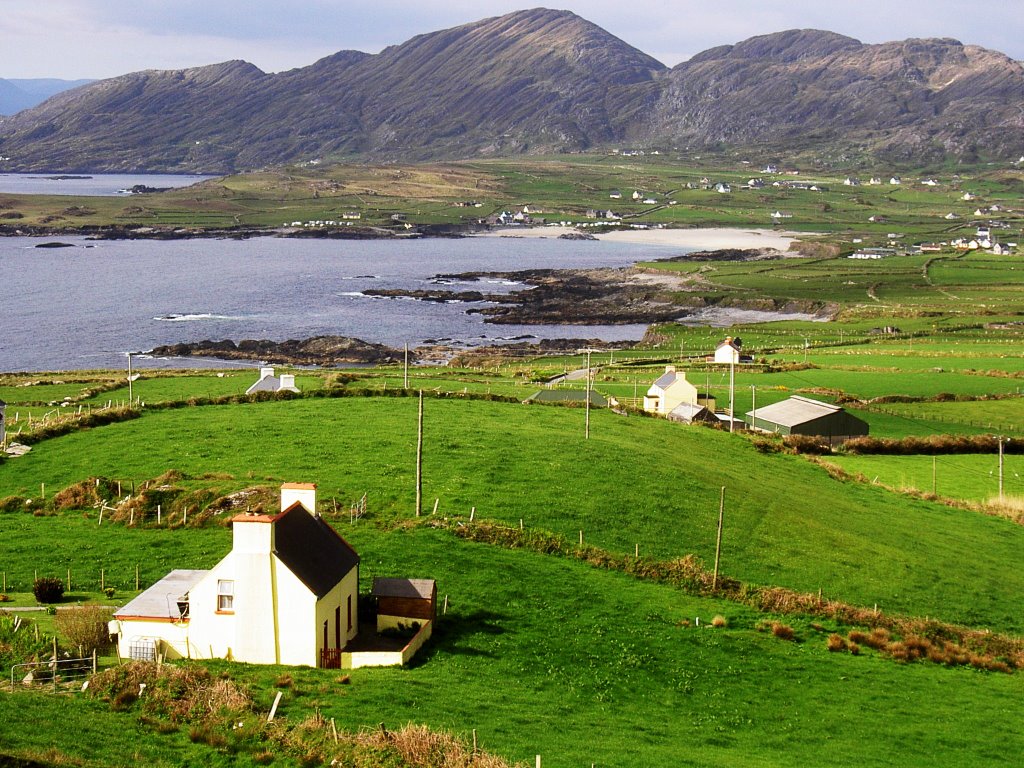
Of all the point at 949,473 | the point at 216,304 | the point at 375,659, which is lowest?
the point at 949,473

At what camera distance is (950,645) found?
30.8 m

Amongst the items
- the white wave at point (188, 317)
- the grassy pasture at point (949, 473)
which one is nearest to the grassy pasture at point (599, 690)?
the grassy pasture at point (949, 473)

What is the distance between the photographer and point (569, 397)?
62.6 meters

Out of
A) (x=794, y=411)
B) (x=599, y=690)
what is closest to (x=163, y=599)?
(x=599, y=690)

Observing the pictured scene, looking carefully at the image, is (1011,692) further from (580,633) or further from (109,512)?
(109,512)

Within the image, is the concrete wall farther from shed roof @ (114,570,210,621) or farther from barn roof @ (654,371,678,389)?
barn roof @ (654,371,678,389)

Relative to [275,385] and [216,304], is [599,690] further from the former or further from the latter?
[216,304]

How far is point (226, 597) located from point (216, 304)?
402ft

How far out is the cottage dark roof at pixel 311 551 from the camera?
83.8 feet

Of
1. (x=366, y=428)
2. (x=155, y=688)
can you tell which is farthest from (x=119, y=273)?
(x=155, y=688)

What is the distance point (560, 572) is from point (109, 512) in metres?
15.4

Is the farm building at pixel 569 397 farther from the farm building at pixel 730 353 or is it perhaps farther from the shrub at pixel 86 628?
the shrub at pixel 86 628

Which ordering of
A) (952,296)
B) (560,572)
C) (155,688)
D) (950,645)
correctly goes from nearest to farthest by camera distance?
(155,688) → (950,645) → (560,572) → (952,296)

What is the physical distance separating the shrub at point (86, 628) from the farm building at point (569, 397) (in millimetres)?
A: 36244
